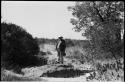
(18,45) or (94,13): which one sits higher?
(94,13)

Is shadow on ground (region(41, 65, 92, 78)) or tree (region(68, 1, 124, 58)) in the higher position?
tree (region(68, 1, 124, 58))

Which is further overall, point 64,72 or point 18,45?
point 18,45

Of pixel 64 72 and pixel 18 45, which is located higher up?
pixel 18 45

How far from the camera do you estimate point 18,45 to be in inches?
1005

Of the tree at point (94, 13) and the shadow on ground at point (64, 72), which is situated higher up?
the tree at point (94, 13)

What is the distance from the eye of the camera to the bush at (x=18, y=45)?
24.1 m

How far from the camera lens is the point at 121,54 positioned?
642 inches

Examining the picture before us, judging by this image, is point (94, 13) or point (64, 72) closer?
point (64, 72)

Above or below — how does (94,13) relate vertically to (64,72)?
above

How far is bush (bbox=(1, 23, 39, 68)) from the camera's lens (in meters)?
24.1

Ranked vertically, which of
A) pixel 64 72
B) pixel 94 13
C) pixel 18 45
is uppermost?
pixel 94 13

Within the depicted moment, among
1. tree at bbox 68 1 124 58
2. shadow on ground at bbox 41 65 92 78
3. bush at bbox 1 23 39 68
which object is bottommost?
shadow on ground at bbox 41 65 92 78

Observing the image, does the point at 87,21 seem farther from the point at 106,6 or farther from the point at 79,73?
the point at 79,73

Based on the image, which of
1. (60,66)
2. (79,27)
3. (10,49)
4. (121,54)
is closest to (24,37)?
(10,49)
